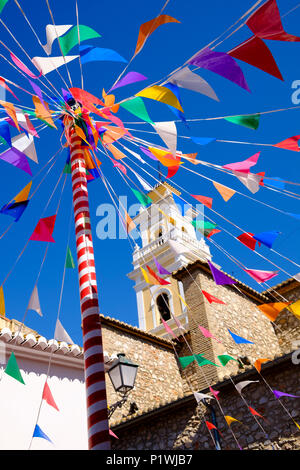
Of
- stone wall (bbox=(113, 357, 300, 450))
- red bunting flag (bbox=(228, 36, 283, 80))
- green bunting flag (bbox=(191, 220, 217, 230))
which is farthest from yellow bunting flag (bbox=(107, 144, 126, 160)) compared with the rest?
stone wall (bbox=(113, 357, 300, 450))

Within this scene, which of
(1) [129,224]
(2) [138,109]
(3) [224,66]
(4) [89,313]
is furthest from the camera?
(1) [129,224]

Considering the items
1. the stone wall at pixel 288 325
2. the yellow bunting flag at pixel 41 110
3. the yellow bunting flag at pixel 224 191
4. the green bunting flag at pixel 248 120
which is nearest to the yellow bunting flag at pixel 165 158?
the yellow bunting flag at pixel 224 191

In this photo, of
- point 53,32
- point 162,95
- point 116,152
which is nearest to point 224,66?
point 162,95

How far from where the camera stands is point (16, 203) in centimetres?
523

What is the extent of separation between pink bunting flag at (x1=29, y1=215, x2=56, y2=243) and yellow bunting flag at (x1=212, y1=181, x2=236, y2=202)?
6.32 ft

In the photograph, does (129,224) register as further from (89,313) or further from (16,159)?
(89,313)

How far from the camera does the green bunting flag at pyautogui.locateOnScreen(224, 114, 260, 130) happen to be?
4.16 metres

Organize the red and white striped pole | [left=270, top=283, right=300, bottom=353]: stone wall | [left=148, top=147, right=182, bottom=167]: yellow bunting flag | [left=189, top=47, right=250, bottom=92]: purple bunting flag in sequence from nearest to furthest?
[left=189, top=47, right=250, bottom=92]: purple bunting flag < the red and white striped pole < [left=148, top=147, right=182, bottom=167]: yellow bunting flag < [left=270, top=283, right=300, bottom=353]: stone wall

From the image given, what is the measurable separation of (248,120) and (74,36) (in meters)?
1.91

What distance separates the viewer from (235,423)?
7.01m

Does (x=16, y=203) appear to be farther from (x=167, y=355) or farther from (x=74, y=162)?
(x=167, y=355)

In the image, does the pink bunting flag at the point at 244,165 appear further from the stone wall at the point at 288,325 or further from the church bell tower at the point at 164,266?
the church bell tower at the point at 164,266

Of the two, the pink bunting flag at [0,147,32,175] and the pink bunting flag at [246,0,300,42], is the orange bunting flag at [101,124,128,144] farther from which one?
the pink bunting flag at [246,0,300,42]
